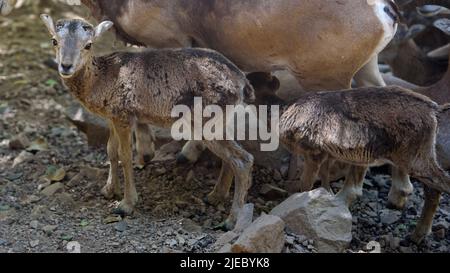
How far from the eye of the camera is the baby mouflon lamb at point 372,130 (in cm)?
596

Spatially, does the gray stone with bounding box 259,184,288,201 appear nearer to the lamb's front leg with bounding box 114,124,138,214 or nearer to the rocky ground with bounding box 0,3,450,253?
the rocky ground with bounding box 0,3,450,253

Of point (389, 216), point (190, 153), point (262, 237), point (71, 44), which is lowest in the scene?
point (389, 216)

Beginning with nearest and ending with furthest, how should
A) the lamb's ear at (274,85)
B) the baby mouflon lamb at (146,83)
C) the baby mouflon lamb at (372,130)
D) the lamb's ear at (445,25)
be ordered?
the baby mouflon lamb at (372,130) < the baby mouflon lamb at (146,83) < the lamb's ear at (274,85) < the lamb's ear at (445,25)

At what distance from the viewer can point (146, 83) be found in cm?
636

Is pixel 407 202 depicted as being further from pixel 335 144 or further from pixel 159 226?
pixel 159 226

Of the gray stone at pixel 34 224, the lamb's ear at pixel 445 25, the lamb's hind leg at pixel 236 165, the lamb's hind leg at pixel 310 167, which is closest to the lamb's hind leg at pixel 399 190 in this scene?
the lamb's hind leg at pixel 310 167

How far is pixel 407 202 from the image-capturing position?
285 inches

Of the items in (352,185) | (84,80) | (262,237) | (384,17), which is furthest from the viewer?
(352,185)

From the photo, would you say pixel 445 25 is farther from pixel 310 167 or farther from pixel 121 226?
pixel 121 226

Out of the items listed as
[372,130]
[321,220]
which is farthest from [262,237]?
[372,130]

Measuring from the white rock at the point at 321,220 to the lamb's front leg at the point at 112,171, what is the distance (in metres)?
1.68

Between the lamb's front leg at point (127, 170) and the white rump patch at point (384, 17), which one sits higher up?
the white rump patch at point (384, 17)

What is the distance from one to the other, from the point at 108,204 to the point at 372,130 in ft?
8.09

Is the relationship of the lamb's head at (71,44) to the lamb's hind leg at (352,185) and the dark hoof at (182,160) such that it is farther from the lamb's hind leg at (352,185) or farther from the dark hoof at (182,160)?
the lamb's hind leg at (352,185)
